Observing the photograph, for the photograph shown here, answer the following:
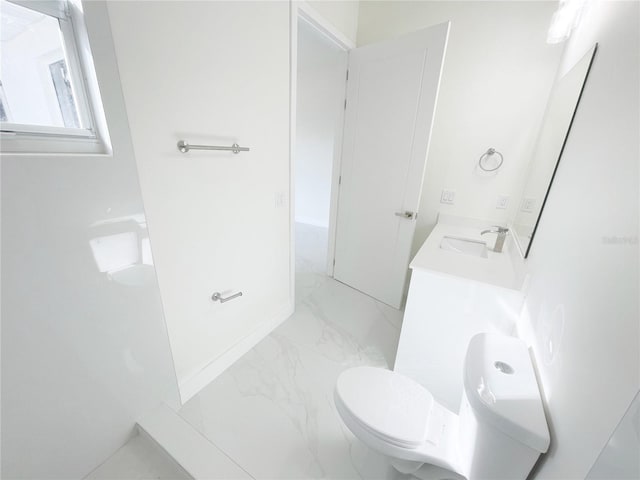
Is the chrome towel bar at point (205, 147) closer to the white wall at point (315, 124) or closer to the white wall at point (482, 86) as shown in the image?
the white wall at point (482, 86)

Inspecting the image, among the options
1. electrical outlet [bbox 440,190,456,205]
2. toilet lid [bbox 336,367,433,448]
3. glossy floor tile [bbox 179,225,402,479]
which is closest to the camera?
toilet lid [bbox 336,367,433,448]

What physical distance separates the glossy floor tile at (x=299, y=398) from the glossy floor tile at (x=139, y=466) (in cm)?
16

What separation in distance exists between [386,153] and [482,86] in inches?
31.6

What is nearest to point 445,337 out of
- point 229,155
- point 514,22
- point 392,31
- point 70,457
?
point 229,155

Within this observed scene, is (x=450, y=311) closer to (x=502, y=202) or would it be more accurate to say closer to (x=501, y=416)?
(x=501, y=416)

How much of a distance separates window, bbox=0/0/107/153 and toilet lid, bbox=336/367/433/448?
1306 mm

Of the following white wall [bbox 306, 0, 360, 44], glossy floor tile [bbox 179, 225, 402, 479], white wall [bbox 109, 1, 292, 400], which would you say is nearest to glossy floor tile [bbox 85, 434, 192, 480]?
glossy floor tile [bbox 179, 225, 402, 479]

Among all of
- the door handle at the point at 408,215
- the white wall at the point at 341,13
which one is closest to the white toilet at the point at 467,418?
the door handle at the point at 408,215

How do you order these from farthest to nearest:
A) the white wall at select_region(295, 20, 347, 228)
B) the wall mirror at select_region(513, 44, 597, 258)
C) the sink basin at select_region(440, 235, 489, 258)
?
the white wall at select_region(295, 20, 347, 228) < the sink basin at select_region(440, 235, 489, 258) < the wall mirror at select_region(513, 44, 597, 258)

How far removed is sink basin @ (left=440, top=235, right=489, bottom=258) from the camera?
174 centimetres

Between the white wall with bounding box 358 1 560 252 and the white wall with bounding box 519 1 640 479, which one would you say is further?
the white wall with bounding box 358 1 560 252

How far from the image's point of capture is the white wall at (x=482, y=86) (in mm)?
1653

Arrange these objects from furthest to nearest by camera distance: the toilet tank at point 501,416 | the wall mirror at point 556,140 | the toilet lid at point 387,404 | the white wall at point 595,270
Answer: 1. the wall mirror at point 556,140
2. the toilet lid at point 387,404
3. the toilet tank at point 501,416
4. the white wall at point 595,270

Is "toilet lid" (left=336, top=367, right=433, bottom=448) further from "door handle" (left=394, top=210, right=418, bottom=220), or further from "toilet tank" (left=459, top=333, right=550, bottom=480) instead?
"door handle" (left=394, top=210, right=418, bottom=220)
